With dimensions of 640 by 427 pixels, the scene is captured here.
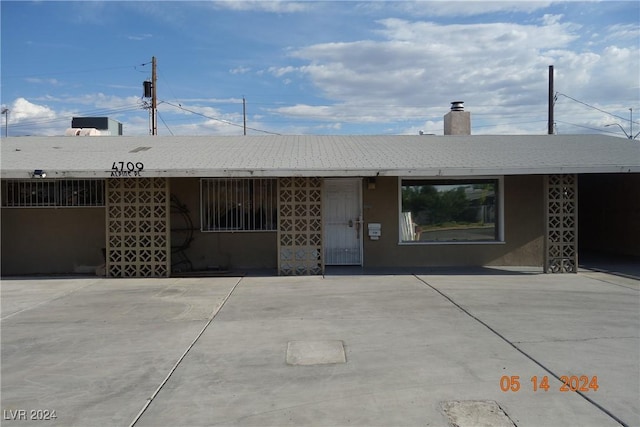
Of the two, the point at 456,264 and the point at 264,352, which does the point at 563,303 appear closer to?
the point at 456,264

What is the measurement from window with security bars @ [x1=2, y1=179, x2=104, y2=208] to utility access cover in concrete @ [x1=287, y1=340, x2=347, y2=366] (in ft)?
28.1

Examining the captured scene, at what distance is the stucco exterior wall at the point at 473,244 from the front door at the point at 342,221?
0.84 feet

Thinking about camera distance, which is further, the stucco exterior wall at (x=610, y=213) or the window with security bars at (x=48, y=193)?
the stucco exterior wall at (x=610, y=213)

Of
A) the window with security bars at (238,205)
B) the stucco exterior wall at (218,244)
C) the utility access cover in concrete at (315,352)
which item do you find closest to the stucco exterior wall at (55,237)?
the stucco exterior wall at (218,244)

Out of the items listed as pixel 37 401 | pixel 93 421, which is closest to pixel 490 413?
pixel 93 421

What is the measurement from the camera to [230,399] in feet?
15.6

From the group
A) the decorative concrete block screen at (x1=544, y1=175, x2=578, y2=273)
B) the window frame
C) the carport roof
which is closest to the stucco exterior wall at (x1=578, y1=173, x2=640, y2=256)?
the carport roof

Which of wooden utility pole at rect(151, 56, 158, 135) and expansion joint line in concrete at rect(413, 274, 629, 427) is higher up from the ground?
wooden utility pole at rect(151, 56, 158, 135)

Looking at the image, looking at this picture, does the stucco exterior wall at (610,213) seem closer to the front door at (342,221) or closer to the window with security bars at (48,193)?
the front door at (342,221)

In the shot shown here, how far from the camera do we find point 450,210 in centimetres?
1338

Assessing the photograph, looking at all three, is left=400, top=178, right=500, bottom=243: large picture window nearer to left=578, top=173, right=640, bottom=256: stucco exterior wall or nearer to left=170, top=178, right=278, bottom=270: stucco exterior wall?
left=170, top=178, right=278, bottom=270: stucco exterior wall

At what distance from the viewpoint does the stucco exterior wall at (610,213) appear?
51.1ft
